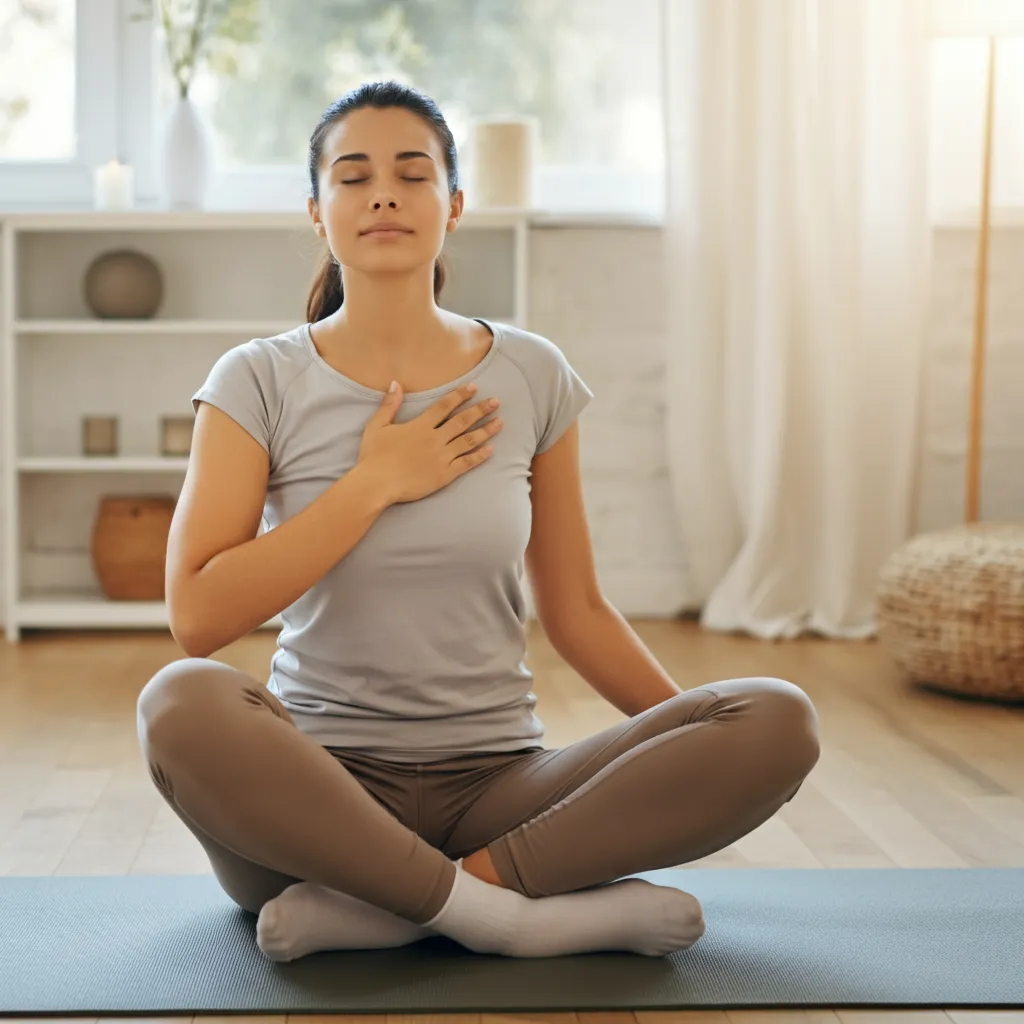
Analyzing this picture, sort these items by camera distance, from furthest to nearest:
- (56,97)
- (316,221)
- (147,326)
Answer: (56,97)
(147,326)
(316,221)

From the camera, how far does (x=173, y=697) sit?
1358 millimetres

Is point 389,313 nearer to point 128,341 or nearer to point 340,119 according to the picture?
point 340,119

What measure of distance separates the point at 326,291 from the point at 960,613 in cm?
159

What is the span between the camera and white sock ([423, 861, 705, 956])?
1434 millimetres

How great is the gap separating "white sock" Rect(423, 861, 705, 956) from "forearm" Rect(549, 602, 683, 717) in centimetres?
24

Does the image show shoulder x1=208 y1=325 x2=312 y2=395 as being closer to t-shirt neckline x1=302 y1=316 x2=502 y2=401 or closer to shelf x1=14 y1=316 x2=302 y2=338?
t-shirt neckline x1=302 y1=316 x2=502 y2=401

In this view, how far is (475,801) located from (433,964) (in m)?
0.17

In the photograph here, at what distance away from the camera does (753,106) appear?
355 cm

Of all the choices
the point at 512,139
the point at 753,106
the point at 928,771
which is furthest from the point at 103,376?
the point at 928,771

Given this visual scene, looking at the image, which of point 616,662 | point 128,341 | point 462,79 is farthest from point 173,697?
point 462,79

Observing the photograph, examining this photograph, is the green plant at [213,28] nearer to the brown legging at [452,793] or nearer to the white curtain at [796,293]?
the white curtain at [796,293]

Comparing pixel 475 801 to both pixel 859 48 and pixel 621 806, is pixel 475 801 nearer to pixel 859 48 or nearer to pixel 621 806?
pixel 621 806

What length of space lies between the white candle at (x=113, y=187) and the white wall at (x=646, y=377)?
82cm

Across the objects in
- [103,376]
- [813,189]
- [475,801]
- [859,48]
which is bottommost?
[475,801]
